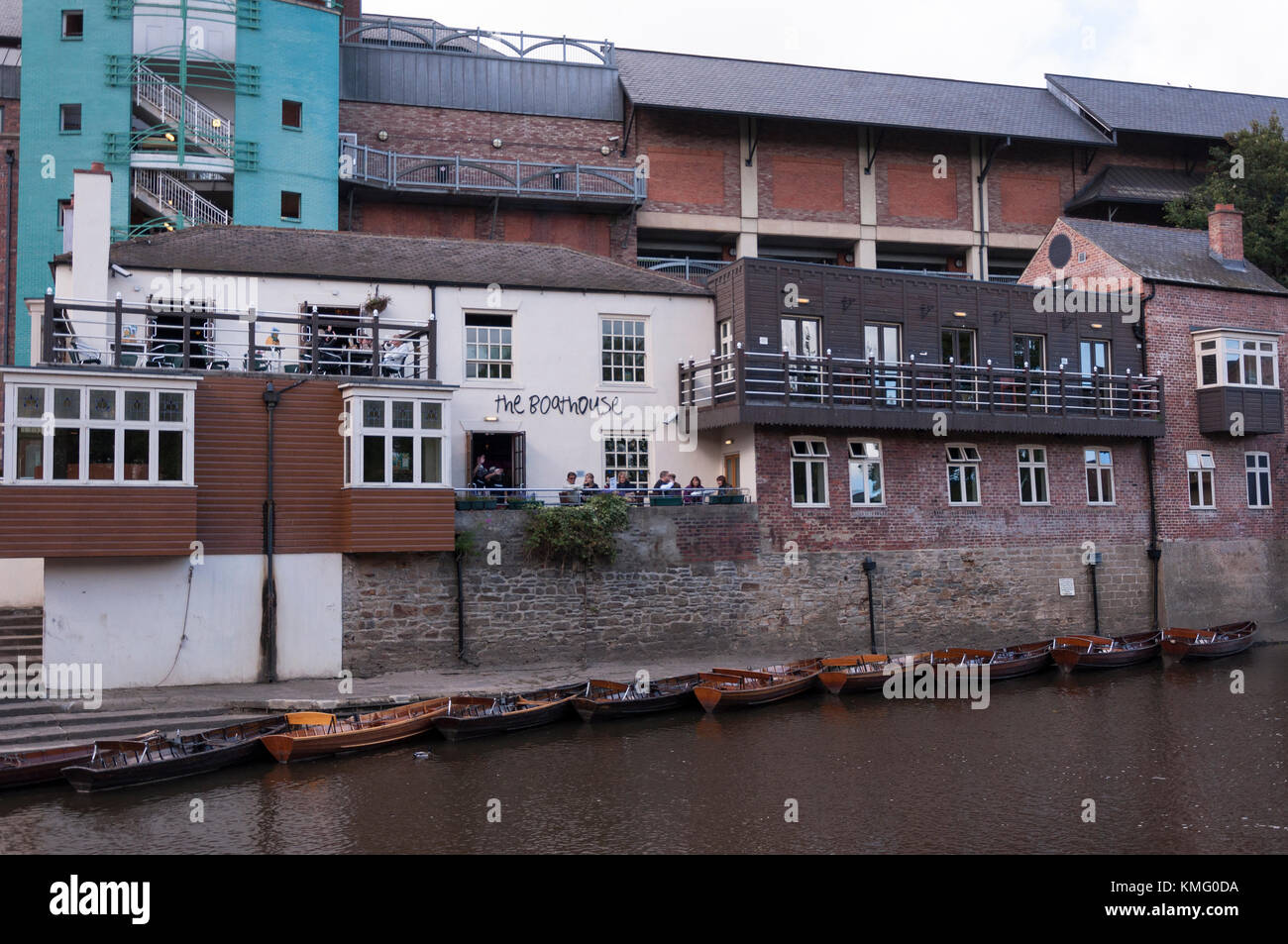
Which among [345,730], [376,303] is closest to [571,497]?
[376,303]

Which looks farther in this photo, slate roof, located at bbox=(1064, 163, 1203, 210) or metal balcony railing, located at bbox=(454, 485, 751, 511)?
slate roof, located at bbox=(1064, 163, 1203, 210)

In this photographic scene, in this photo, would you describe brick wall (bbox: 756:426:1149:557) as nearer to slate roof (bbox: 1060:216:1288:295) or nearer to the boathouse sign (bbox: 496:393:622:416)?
the boathouse sign (bbox: 496:393:622:416)

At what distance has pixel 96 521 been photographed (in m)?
19.0

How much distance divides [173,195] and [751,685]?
2324 cm

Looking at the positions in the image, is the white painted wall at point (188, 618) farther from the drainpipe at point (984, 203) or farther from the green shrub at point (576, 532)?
the drainpipe at point (984, 203)

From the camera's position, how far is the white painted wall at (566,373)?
81.1 feet

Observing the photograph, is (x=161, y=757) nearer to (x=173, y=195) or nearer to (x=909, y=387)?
(x=909, y=387)

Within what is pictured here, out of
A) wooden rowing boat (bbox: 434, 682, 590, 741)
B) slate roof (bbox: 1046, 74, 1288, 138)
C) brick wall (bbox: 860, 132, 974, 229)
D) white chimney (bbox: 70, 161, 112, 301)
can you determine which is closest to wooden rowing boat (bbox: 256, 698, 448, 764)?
wooden rowing boat (bbox: 434, 682, 590, 741)

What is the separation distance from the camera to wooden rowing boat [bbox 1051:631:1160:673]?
2500cm

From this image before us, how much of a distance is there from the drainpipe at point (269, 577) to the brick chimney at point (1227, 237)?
2616 cm

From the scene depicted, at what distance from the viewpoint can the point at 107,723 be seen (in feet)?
57.1

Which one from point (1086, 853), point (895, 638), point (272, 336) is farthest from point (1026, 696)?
point (272, 336)

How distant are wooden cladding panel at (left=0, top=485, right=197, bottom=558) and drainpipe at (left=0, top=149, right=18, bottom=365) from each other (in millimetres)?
18348
